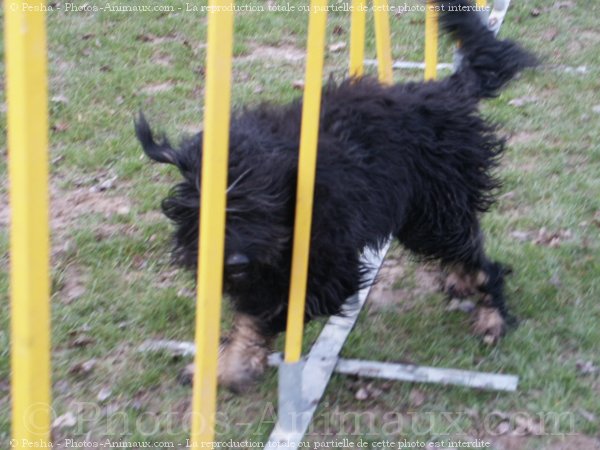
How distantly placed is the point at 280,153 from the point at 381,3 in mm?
1605

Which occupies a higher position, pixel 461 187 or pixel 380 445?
pixel 461 187

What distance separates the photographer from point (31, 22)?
155 centimetres

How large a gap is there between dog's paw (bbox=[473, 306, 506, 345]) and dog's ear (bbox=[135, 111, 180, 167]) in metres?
1.75

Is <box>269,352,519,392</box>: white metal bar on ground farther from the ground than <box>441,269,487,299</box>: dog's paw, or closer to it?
closer to it

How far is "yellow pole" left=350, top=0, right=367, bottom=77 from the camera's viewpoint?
3.81 meters

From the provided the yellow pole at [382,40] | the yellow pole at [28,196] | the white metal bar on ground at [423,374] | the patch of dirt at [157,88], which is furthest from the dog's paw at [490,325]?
the patch of dirt at [157,88]

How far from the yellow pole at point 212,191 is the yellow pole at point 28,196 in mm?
661

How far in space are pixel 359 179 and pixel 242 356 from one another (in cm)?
86

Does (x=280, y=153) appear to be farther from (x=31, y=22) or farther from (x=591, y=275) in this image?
(x=591, y=275)

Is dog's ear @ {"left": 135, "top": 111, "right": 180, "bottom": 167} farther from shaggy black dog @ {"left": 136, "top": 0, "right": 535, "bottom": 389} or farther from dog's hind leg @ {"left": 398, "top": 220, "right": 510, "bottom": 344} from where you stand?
dog's hind leg @ {"left": 398, "top": 220, "right": 510, "bottom": 344}

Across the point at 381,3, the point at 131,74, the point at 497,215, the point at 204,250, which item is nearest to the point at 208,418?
the point at 204,250

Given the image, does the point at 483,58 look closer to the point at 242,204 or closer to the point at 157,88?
the point at 242,204

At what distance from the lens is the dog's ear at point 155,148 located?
2895 mm

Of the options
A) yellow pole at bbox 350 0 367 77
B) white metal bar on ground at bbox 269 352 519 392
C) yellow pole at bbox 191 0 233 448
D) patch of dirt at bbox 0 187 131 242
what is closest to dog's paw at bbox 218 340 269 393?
white metal bar on ground at bbox 269 352 519 392
